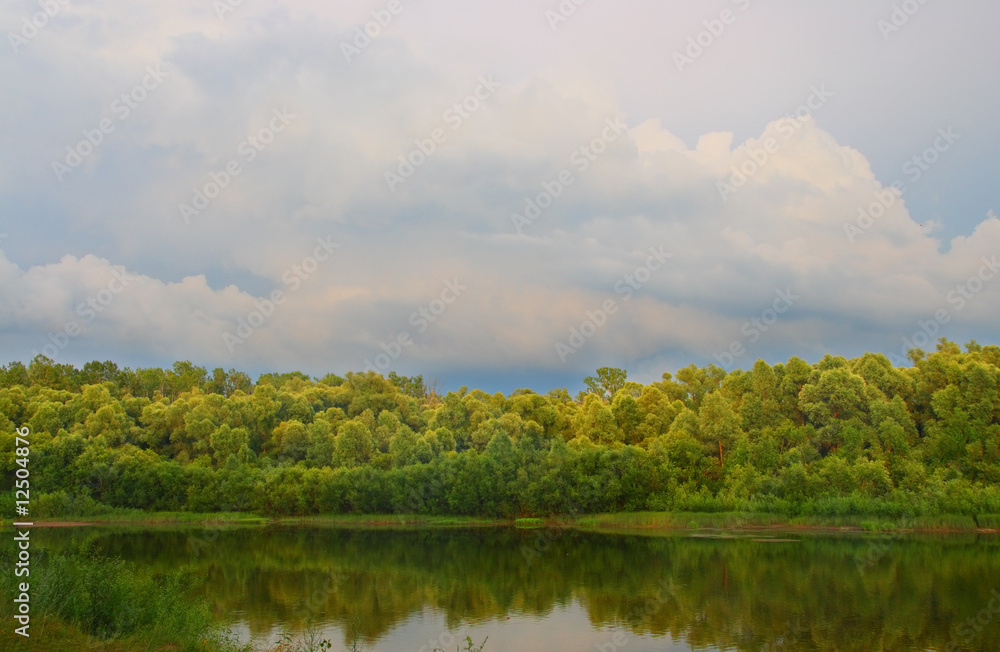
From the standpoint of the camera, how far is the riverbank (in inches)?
2266

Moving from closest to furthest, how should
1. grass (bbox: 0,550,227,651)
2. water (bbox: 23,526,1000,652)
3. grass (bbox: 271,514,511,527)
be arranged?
grass (bbox: 0,550,227,651) → water (bbox: 23,526,1000,652) → grass (bbox: 271,514,511,527)

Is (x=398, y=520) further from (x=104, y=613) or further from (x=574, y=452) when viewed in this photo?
(x=104, y=613)

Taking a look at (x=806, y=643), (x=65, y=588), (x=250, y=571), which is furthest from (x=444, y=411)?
(x=65, y=588)

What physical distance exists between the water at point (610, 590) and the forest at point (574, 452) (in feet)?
35.9

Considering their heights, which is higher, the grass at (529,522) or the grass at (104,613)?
the grass at (104,613)

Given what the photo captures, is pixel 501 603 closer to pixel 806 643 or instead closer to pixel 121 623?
pixel 806 643

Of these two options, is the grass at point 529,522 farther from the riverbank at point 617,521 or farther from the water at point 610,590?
the water at point 610,590

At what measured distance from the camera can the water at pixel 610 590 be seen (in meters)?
24.9

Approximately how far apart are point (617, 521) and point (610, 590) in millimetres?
35740

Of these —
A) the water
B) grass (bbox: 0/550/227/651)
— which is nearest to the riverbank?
the water

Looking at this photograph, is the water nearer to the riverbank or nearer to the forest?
the riverbank

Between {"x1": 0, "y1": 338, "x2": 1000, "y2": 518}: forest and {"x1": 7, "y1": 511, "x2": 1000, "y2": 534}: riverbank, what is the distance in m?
0.82

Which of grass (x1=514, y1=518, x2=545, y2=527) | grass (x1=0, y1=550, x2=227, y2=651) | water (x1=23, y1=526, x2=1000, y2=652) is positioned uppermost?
grass (x1=0, y1=550, x2=227, y2=651)

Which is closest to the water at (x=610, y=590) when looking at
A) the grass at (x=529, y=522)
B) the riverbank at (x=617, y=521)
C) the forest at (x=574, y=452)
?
the riverbank at (x=617, y=521)
